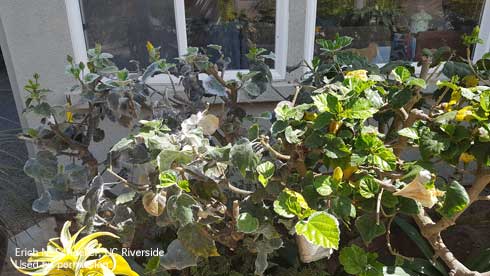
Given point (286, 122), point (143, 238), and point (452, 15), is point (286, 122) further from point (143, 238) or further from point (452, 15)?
point (452, 15)

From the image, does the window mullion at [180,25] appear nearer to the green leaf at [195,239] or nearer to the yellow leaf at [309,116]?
the yellow leaf at [309,116]

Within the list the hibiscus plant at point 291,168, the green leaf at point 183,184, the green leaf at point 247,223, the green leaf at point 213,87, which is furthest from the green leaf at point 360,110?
the green leaf at point 213,87

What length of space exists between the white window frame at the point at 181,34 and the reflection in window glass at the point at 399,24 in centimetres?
29

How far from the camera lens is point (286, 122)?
1.45m

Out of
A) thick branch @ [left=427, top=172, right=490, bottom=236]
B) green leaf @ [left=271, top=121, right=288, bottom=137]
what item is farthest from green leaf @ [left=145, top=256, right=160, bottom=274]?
thick branch @ [left=427, top=172, right=490, bottom=236]

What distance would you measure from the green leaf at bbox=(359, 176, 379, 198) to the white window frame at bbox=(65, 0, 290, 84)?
153 centimetres

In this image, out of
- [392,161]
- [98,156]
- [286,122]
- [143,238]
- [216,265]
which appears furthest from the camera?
[98,156]

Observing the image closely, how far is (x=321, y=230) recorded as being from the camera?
1.14 m

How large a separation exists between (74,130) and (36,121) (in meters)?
0.68

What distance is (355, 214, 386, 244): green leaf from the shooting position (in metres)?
1.35

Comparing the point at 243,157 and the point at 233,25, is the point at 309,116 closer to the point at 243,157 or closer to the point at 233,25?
the point at 243,157

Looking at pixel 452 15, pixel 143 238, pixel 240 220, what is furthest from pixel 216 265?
pixel 452 15

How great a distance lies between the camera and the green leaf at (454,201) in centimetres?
126

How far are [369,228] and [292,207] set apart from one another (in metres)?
0.32
